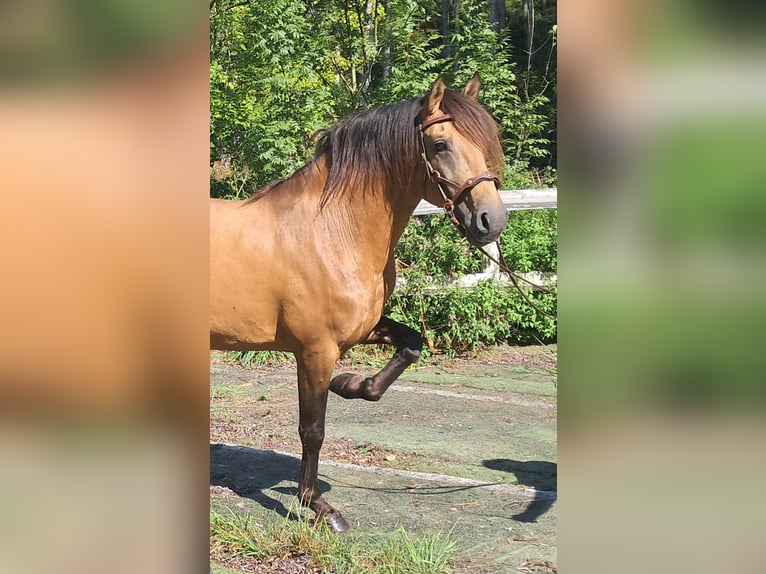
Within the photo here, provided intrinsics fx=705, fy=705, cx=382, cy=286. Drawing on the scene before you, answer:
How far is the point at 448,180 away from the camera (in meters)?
3.13

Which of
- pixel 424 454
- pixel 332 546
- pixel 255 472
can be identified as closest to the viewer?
pixel 332 546

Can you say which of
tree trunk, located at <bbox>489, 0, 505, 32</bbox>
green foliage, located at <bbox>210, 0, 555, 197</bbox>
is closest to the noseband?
green foliage, located at <bbox>210, 0, 555, 197</bbox>

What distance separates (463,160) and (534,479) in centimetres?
198

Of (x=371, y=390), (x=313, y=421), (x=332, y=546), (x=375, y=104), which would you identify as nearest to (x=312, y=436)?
(x=313, y=421)

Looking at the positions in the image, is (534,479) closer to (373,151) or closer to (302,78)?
(373,151)

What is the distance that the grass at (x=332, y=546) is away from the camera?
2729mm

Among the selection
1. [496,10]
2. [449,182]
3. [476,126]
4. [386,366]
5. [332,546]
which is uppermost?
[496,10]

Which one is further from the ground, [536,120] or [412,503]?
[536,120]
